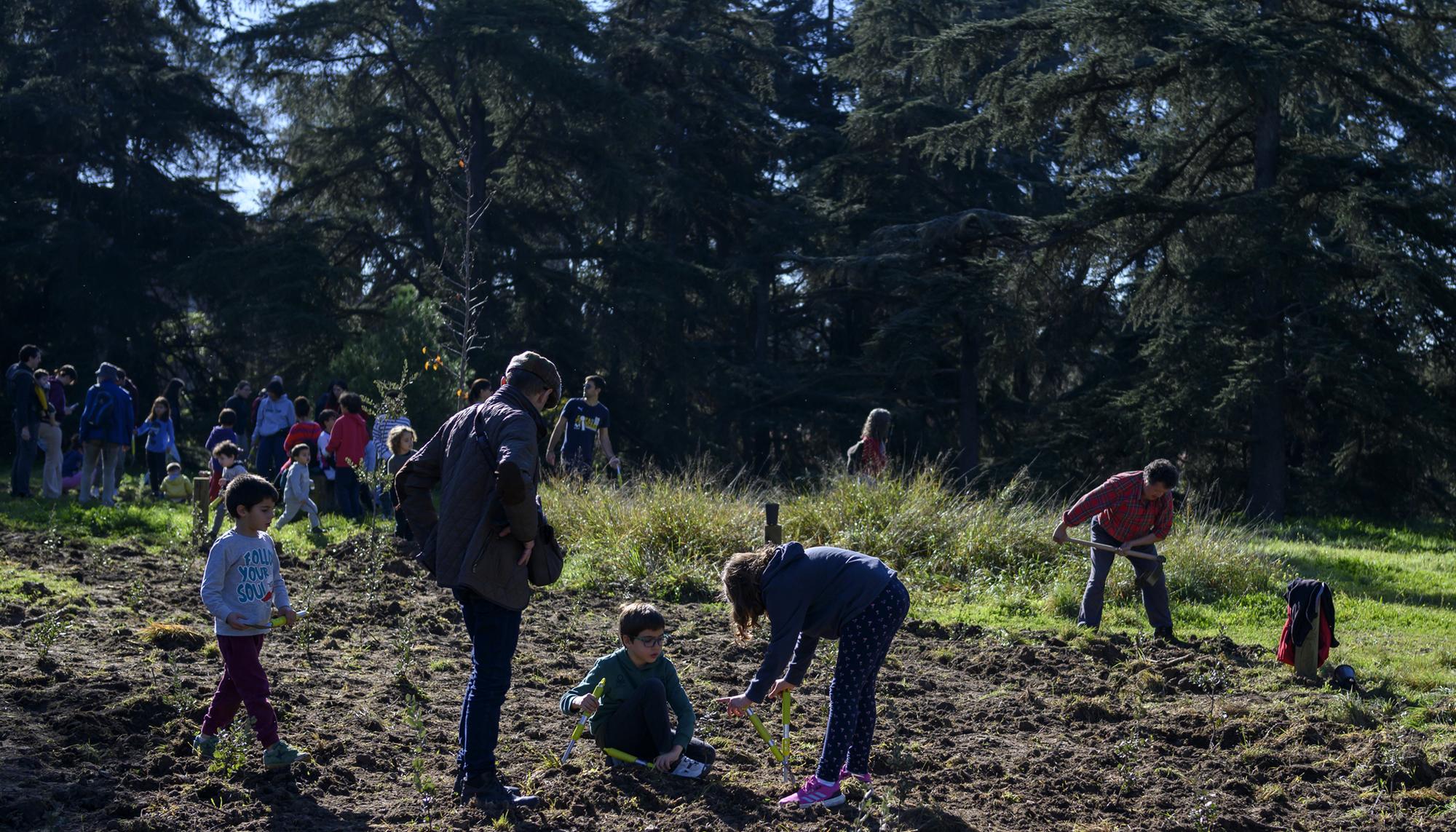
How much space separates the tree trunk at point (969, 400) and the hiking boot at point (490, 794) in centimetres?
2137

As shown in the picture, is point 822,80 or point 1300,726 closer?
point 1300,726

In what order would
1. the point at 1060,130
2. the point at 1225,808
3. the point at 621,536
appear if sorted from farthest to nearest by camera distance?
the point at 1060,130
the point at 621,536
the point at 1225,808

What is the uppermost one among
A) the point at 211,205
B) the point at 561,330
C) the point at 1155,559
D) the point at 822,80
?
the point at 822,80

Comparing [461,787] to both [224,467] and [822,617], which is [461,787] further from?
[224,467]

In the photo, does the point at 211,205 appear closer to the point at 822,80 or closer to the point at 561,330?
the point at 561,330

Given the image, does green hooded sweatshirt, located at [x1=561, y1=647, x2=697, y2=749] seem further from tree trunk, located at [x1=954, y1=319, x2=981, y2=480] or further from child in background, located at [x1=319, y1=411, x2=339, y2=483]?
tree trunk, located at [x1=954, y1=319, x2=981, y2=480]

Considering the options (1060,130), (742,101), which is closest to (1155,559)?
(1060,130)

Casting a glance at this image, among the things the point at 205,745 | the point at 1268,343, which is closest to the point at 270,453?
the point at 205,745

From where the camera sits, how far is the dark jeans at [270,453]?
1627 centimetres

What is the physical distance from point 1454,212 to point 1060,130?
660 cm

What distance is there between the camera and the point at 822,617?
5.57m

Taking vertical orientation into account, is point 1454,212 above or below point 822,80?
below

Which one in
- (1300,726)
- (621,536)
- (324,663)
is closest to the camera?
(1300,726)

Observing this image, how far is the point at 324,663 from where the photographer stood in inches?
319
